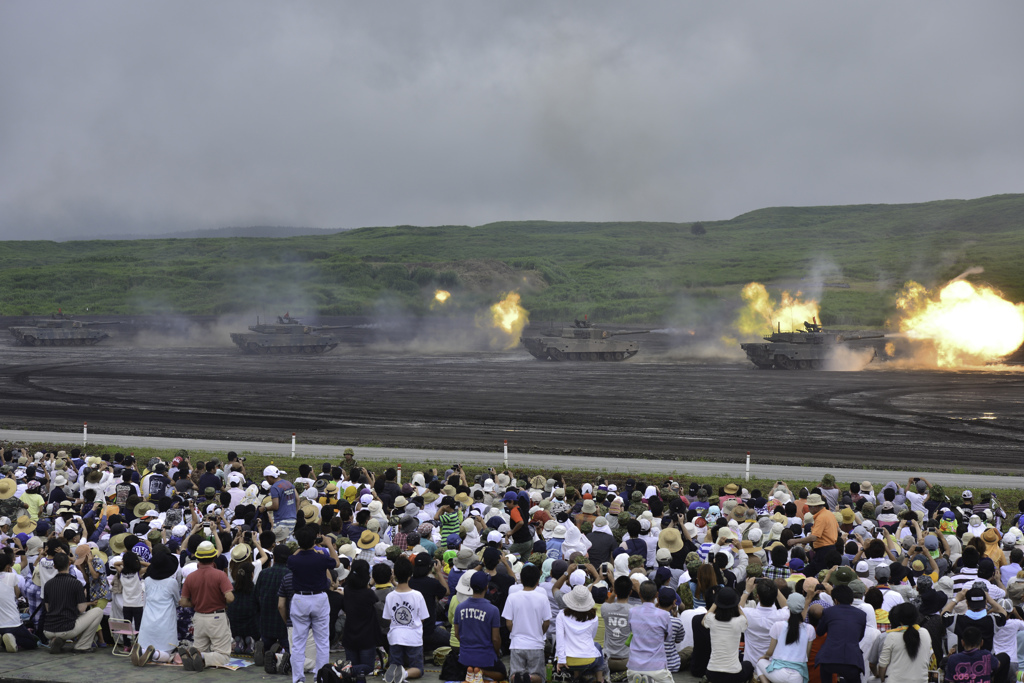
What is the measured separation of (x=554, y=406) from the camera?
43625mm

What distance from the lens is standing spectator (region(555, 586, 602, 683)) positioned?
33.2 ft

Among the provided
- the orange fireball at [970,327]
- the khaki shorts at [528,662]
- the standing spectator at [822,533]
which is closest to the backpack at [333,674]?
the khaki shorts at [528,662]

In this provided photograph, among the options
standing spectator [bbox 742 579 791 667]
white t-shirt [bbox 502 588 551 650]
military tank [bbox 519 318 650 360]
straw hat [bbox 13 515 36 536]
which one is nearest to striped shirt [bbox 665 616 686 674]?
standing spectator [bbox 742 579 791 667]

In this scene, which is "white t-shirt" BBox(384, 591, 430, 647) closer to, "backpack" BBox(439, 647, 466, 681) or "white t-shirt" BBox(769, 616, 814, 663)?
"backpack" BBox(439, 647, 466, 681)

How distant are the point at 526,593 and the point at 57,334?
10015 centimetres

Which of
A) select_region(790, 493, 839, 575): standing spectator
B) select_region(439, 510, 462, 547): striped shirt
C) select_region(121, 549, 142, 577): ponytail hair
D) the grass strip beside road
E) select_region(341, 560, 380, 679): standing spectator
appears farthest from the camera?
the grass strip beside road

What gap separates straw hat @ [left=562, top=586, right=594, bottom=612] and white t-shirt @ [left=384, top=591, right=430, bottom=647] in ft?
5.83

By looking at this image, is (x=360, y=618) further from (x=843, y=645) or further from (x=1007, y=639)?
(x=1007, y=639)

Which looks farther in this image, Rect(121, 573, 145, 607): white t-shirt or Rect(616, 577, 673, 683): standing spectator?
Rect(121, 573, 145, 607): white t-shirt

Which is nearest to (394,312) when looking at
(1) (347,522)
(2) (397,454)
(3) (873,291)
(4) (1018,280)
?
(3) (873,291)

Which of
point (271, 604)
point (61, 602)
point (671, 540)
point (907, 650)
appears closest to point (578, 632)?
point (671, 540)

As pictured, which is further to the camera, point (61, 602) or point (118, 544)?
point (118, 544)

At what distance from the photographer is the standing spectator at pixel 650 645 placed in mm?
9938

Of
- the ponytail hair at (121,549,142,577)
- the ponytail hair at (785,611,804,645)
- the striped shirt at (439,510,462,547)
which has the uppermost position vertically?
the striped shirt at (439,510,462,547)
